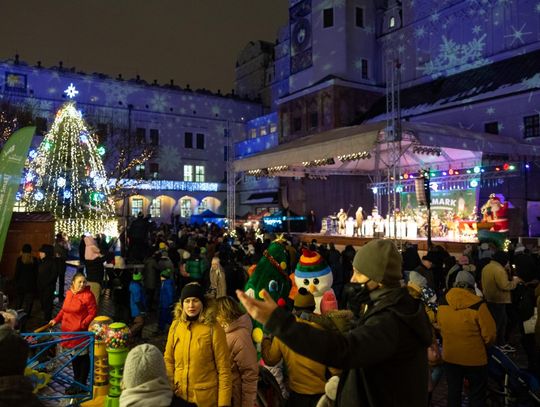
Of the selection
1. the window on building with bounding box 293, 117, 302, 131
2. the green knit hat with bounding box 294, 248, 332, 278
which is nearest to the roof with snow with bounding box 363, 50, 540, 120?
the window on building with bounding box 293, 117, 302, 131

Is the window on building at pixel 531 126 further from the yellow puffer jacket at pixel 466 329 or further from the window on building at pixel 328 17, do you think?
the yellow puffer jacket at pixel 466 329

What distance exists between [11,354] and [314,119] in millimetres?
31168

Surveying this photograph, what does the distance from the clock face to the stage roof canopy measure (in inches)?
509

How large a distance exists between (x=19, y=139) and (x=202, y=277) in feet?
13.9

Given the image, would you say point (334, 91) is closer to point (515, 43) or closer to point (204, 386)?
point (515, 43)

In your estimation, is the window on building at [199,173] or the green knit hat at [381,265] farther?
the window on building at [199,173]

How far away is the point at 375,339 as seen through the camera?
1.91m

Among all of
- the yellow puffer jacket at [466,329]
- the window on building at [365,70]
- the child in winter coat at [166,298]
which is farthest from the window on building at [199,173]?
the yellow puffer jacket at [466,329]

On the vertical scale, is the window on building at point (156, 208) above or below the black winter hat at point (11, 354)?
above

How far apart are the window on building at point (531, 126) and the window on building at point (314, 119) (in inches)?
517

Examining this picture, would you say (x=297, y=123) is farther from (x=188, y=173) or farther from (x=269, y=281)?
(x=269, y=281)

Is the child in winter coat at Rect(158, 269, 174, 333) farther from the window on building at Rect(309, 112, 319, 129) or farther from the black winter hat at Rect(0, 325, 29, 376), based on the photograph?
the window on building at Rect(309, 112, 319, 129)

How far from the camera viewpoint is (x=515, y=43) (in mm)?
24500

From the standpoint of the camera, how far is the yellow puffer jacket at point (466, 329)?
4.56 meters
